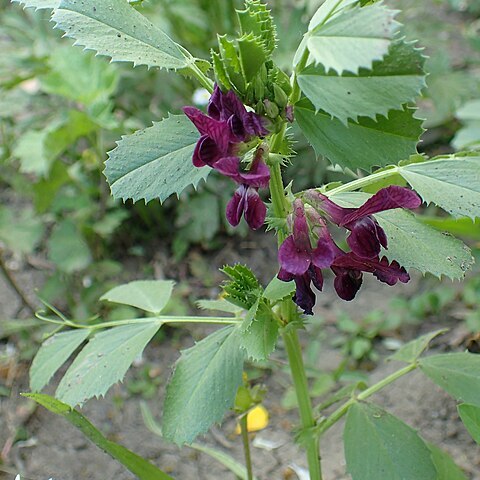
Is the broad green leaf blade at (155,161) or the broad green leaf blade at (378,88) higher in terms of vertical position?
the broad green leaf blade at (378,88)

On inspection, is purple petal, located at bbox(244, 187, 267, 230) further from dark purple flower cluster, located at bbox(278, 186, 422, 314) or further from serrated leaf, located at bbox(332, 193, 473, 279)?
serrated leaf, located at bbox(332, 193, 473, 279)

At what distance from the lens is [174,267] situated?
2562 mm

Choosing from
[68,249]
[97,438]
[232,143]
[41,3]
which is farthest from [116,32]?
[68,249]

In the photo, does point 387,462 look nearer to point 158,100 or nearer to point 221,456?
point 221,456

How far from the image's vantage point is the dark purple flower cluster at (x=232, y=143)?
2.76ft

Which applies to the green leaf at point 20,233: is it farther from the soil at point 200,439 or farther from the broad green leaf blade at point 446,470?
the broad green leaf blade at point 446,470

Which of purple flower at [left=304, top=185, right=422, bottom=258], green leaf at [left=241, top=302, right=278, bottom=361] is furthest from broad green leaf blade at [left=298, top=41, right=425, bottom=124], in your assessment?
green leaf at [left=241, top=302, right=278, bottom=361]

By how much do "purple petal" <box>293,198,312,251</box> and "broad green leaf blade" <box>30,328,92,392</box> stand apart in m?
0.57

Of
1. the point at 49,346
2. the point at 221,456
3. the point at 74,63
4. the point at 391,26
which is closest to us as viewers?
the point at 391,26

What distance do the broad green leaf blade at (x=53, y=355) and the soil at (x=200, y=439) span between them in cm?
54

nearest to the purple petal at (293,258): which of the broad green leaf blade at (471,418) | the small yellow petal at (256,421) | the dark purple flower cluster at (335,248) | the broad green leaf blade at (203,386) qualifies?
the dark purple flower cluster at (335,248)

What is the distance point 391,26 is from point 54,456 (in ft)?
4.81

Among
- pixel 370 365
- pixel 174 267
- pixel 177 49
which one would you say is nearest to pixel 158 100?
pixel 174 267

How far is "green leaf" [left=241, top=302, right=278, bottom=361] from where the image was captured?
97 centimetres
